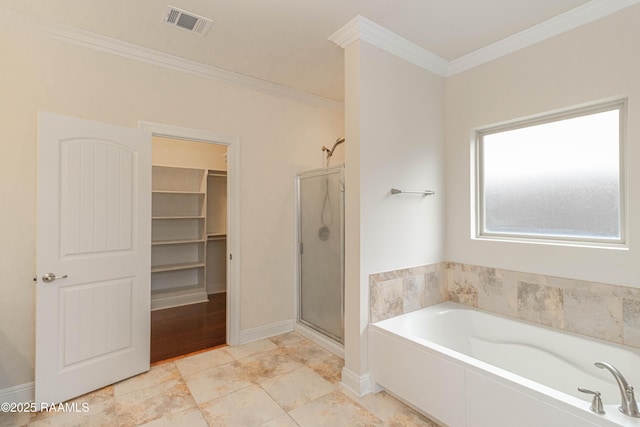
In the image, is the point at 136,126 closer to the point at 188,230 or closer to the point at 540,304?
the point at 188,230

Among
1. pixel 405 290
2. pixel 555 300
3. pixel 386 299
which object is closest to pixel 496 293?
pixel 555 300

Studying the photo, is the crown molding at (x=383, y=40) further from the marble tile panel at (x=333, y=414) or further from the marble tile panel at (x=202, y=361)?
the marble tile panel at (x=202, y=361)

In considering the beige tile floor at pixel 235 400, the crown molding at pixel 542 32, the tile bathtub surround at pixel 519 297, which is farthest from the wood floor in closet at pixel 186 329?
the crown molding at pixel 542 32

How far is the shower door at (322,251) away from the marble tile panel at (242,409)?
0.94 metres

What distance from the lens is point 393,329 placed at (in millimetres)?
2141

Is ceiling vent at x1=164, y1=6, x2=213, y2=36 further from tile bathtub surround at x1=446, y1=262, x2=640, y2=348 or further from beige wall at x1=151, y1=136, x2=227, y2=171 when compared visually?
tile bathtub surround at x1=446, y1=262, x2=640, y2=348

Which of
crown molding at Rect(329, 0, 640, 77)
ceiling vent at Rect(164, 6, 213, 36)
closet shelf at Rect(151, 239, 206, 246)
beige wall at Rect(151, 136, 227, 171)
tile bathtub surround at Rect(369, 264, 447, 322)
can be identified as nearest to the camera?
crown molding at Rect(329, 0, 640, 77)

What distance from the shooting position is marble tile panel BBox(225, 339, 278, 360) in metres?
2.78

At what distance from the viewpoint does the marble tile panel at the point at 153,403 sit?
1.91m

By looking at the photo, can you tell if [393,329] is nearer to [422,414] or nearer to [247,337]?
[422,414]

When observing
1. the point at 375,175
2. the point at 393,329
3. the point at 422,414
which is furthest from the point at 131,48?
the point at 422,414

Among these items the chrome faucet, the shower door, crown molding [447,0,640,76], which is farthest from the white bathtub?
crown molding [447,0,640,76]

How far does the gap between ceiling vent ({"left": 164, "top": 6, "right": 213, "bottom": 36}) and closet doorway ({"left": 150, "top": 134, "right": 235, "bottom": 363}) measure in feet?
6.39

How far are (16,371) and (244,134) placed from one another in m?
2.48
